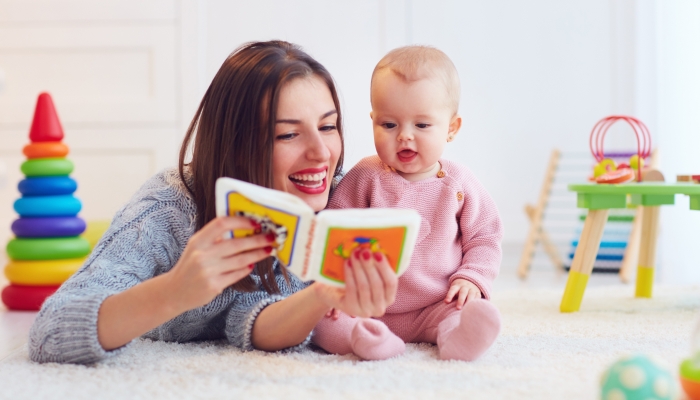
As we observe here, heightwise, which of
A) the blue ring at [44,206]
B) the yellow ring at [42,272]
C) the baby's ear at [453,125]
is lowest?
the yellow ring at [42,272]

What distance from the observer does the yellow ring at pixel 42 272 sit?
1.91m

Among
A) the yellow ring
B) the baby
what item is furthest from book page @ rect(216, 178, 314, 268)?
the yellow ring

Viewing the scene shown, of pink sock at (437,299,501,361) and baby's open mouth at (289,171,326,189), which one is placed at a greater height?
baby's open mouth at (289,171,326,189)

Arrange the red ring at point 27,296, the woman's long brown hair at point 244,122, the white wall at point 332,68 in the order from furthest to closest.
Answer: the white wall at point 332,68
the red ring at point 27,296
the woman's long brown hair at point 244,122

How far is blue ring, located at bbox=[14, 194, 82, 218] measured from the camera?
1921 millimetres

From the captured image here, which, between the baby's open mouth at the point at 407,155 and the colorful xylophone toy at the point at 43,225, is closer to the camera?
the baby's open mouth at the point at 407,155

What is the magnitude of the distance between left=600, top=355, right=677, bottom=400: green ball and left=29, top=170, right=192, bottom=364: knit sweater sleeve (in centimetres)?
70

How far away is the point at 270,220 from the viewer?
0.86 metres

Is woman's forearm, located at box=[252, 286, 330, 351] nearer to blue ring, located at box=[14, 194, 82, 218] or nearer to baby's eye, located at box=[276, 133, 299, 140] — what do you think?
baby's eye, located at box=[276, 133, 299, 140]

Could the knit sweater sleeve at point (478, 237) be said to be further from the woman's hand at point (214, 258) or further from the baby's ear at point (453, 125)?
the woman's hand at point (214, 258)

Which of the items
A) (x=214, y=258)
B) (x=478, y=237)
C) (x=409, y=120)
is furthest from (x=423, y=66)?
(x=214, y=258)

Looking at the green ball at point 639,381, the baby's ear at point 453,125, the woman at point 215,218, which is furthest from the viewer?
the baby's ear at point 453,125

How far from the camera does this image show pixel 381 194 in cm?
126

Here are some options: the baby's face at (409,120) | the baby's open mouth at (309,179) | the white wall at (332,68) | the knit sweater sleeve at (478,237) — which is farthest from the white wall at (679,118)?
the baby's open mouth at (309,179)
